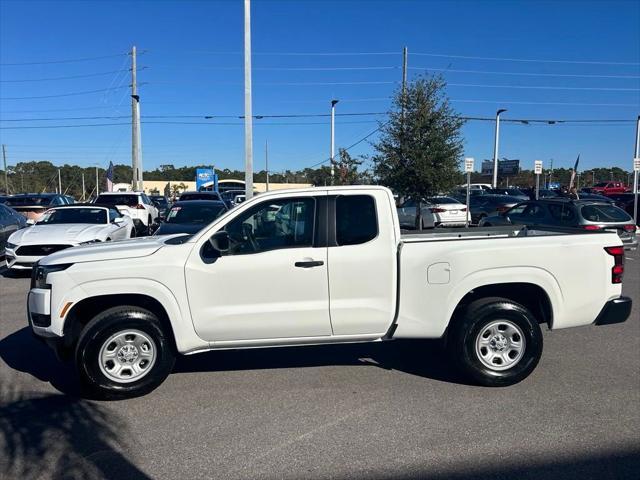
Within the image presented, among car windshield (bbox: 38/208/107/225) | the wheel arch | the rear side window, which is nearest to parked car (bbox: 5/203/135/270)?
car windshield (bbox: 38/208/107/225)

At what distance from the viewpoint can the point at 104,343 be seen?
15.4 feet

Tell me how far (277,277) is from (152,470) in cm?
187

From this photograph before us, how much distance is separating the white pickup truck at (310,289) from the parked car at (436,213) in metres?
14.5

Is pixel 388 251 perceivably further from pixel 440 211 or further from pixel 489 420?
pixel 440 211

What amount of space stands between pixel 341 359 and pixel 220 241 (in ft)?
6.77

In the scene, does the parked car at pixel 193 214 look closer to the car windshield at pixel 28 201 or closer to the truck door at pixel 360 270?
the truck door at pixel 360 270

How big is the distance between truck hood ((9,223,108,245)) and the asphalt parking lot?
193 inches

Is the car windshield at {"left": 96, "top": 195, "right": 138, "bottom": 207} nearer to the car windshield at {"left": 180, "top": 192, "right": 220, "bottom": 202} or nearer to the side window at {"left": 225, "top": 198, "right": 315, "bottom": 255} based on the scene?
the car windshield at {"left": 180, "top": 192, "right": 220, "bottom": 202}

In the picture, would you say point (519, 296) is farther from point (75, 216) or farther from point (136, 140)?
point (136, 140)

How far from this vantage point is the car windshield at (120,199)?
20172 mm

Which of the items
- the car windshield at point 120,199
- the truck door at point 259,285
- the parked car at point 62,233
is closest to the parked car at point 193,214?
the parked car at point 62,233

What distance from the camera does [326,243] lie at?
4906mm

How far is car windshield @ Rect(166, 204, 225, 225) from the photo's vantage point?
12297mm

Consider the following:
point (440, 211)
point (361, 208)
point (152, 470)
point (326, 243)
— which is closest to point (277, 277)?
point (326, 243)
